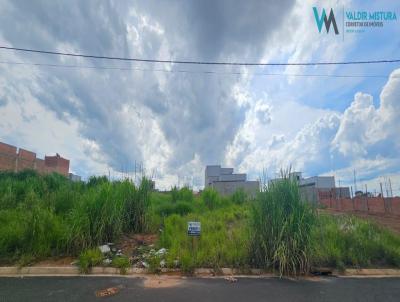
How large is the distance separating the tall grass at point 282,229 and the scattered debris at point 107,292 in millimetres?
3075

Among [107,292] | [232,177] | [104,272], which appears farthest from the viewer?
[232,177]

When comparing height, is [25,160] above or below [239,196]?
above

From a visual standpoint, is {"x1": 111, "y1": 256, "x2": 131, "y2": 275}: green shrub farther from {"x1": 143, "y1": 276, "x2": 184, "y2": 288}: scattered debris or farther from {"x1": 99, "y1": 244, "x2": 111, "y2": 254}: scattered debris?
{"x1": 143, "y1": 276, "x2": 184, "y2": 288}: scattered debris

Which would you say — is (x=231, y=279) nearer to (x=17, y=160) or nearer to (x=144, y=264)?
(x=144, y=264)

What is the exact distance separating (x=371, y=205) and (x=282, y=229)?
17.2 m

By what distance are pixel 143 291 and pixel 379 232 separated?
24.3 feet

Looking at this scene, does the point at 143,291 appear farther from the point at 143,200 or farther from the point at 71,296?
the point at 143,200

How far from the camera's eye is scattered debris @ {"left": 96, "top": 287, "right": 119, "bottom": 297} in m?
3.96

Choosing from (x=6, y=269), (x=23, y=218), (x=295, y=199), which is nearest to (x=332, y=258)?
(x=295, y=199)

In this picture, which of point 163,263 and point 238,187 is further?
point 238,187

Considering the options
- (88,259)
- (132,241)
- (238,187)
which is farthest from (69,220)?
(238,187)

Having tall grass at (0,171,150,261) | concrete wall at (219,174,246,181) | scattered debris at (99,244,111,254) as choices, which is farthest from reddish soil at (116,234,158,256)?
concrete wall at (219,174,246,181)

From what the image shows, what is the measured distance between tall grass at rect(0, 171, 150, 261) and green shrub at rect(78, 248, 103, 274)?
520mm

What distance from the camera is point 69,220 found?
6.23 m
